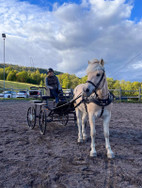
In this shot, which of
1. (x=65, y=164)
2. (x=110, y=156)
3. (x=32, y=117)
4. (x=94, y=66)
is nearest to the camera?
(x=65, y=164)

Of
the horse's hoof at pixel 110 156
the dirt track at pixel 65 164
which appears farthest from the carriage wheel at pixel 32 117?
the horse's hoof at pixel 110 156

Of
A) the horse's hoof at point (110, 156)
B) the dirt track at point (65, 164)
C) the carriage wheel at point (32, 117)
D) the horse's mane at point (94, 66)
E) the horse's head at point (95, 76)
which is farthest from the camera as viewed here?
the carriage wheel at point (32, 117)

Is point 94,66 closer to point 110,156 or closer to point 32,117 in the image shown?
point 110,156

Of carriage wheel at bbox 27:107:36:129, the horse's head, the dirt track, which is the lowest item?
the dirt track

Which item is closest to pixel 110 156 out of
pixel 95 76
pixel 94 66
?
pixel 95 76

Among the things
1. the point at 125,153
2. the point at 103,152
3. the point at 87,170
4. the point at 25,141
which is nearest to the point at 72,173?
the point at 87,170

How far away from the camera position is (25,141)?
4.52m

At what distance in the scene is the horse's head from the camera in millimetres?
3030

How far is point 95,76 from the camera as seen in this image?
10.2 ft

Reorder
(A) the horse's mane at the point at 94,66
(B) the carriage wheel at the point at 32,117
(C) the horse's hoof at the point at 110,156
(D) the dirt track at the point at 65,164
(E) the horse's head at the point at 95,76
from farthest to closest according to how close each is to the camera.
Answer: (B) the carriage wheel at the point at 32,117 → (C) the horse's hoof at the point at 110,156 → (A) the horse's mane at the point at 94,66 → (E) the horse's head at the point at 95,76 → (D) the dirt track at the point at 65,164

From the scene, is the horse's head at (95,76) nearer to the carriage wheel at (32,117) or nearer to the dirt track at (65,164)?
the dirt track at (65,164)

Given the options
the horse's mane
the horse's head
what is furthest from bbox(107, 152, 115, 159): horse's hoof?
the horse's mane

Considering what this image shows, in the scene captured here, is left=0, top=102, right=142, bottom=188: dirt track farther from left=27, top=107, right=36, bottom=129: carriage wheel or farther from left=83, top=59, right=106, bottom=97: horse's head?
left=83, top=59, right=106, bottom=97: horse's head

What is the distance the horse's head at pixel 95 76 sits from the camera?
3030 millimetres
